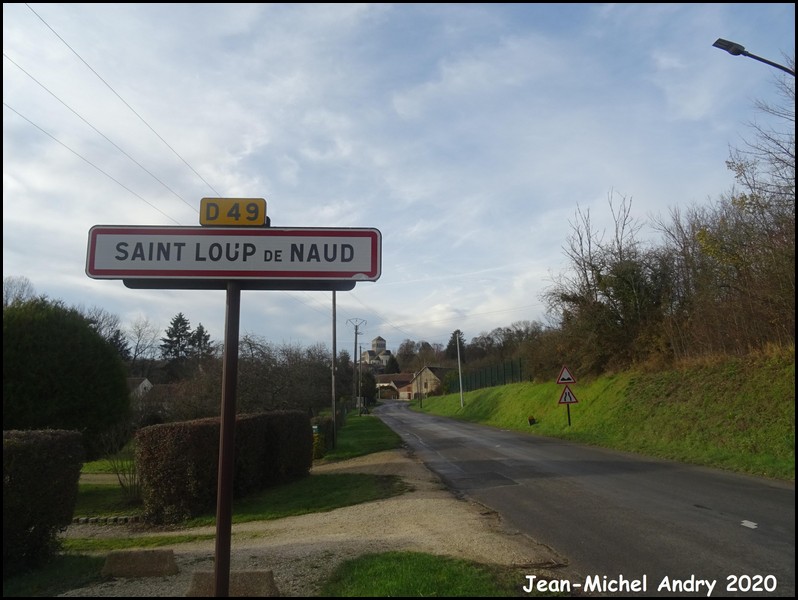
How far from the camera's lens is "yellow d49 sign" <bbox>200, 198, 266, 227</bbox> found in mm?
4055

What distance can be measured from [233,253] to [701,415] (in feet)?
55.8

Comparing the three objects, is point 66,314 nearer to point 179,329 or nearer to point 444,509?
point 444,509

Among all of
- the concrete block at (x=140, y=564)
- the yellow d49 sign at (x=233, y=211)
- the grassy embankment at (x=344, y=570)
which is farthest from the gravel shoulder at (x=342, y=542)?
the yellow d49 sign at (x=233, y=211)

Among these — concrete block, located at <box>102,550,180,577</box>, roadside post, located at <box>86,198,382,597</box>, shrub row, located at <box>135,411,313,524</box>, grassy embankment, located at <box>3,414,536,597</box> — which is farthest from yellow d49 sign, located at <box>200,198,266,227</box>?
shrub row, located at <box>135,411,313,524</box>

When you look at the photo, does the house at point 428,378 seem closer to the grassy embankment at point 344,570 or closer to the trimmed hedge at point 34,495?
the grassy embankment at point 344,570

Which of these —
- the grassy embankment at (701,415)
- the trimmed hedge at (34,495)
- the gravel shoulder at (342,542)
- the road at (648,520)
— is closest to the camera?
the gravel shoulder at (342,542)

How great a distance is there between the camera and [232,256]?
4.00m

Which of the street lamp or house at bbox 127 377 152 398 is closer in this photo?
the street lamp

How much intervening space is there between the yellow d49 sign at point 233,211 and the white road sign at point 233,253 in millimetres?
66

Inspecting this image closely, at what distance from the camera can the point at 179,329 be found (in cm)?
7400

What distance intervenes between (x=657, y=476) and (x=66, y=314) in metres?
18.1

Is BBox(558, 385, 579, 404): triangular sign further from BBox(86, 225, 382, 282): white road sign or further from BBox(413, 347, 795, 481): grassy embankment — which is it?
BBox(86, 225, 382, 282): white road sign

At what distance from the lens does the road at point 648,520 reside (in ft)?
Result: 17.6

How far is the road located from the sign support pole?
2.85 metres
